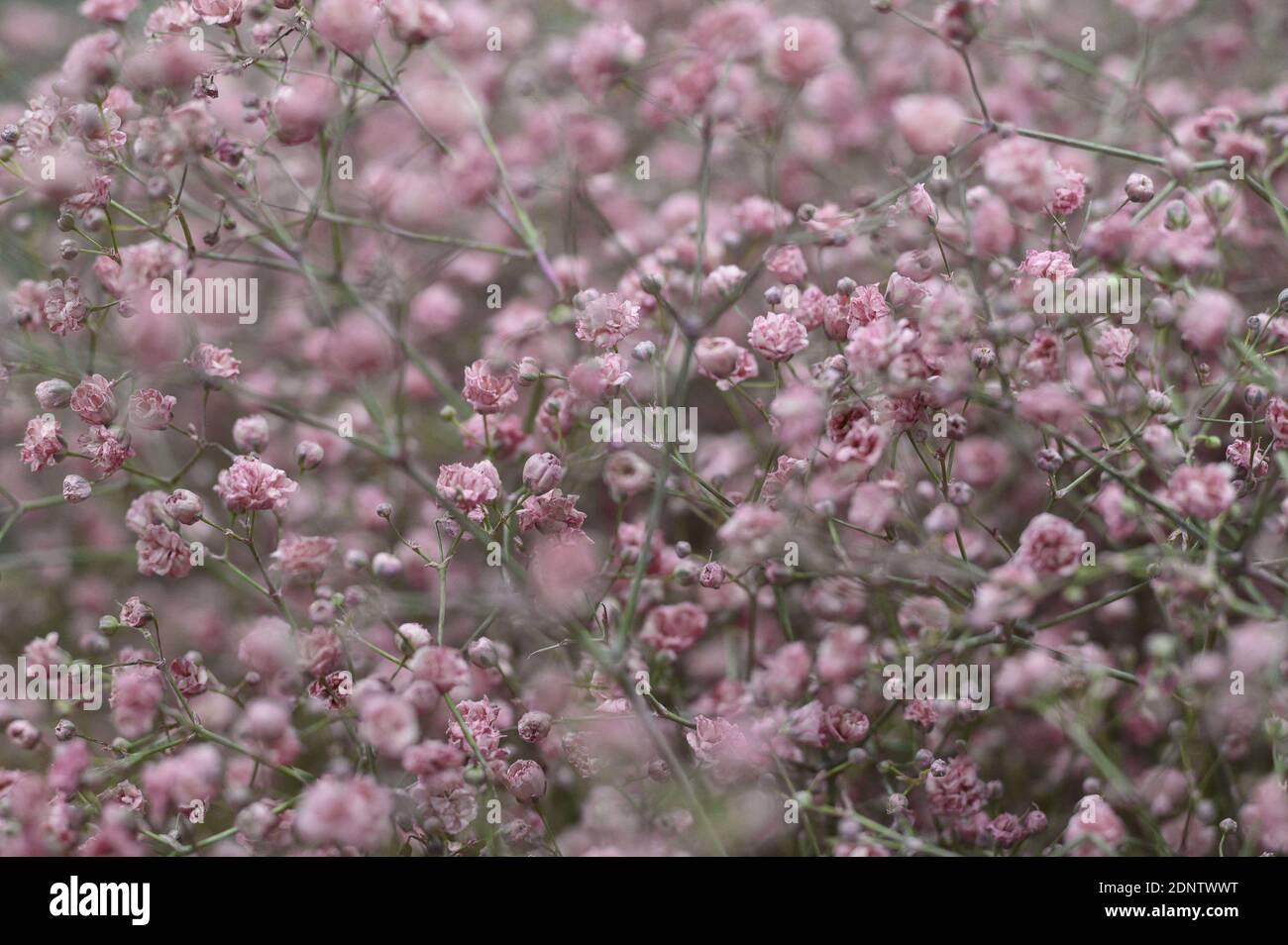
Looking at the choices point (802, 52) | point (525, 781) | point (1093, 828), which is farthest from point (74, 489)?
point (1093, 828)

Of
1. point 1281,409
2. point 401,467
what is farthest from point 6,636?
point 1281,409

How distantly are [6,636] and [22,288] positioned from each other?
814 mm

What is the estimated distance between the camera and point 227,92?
1905 millimetres

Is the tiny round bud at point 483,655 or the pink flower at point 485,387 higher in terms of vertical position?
the pink flower at point 485,387

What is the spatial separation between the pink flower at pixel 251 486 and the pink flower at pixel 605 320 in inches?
14.9

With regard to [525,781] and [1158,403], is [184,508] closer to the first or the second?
[525,781]

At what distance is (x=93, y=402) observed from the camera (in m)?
1.16

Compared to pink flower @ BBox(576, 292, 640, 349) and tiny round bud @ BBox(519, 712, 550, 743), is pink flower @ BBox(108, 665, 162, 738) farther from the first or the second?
pink flower @ BBox(576, 292, 640, 349)

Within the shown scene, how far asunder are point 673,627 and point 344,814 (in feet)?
1.53

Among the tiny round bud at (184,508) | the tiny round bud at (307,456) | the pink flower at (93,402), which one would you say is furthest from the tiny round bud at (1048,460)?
the pink flower at (93,402)

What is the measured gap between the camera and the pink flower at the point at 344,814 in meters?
0.91

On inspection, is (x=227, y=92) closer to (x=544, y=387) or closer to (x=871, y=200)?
(x=544, y=387)

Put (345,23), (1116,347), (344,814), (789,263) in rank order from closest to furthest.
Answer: (344,814) < (345,23) < (1116,347) < (789,263)

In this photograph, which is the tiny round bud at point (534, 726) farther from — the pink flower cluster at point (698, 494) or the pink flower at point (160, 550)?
the pink flower at point (160, 550)
